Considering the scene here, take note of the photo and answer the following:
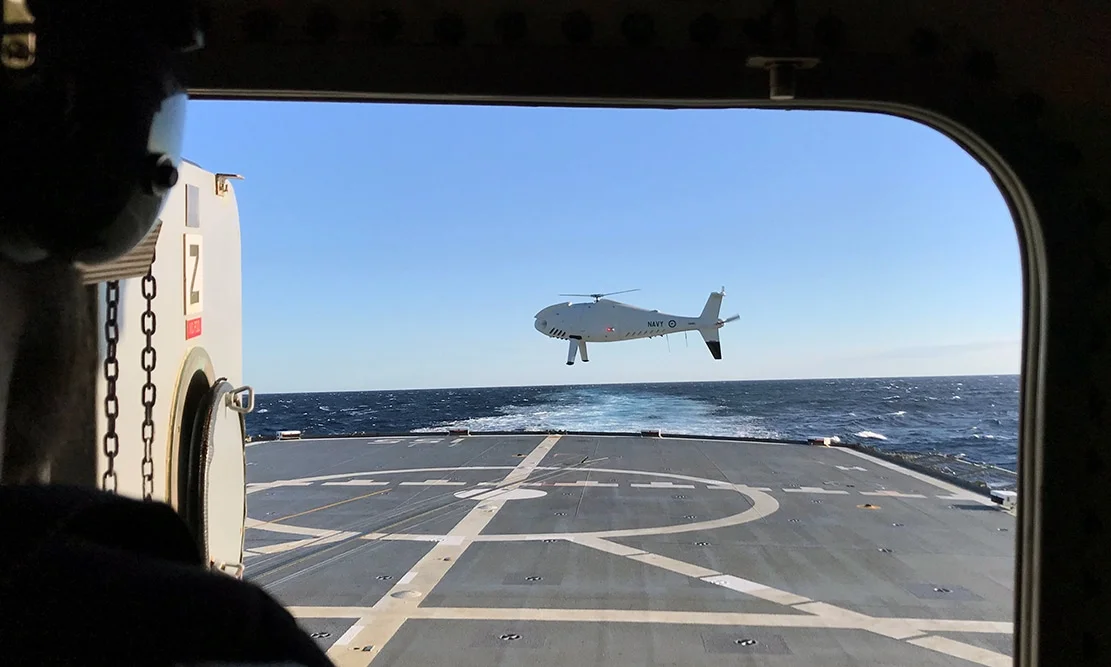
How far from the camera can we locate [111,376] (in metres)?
2.68

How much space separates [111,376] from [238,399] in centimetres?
147

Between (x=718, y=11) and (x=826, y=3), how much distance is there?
1.18 feet

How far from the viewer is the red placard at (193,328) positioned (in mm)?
3549

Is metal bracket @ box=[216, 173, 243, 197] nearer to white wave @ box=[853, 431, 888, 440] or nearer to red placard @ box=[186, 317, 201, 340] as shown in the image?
red placard @ box=[186, 317, 201, 340]

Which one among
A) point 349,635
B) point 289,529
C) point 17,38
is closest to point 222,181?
point 17,38

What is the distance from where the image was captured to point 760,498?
17.2 meters

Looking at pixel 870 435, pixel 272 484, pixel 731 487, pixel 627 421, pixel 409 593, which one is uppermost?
pixel 409 593

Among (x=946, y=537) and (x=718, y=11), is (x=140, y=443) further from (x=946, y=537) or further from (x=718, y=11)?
(x=946, y=537)

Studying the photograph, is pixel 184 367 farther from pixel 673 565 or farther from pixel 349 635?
pixel 673 565

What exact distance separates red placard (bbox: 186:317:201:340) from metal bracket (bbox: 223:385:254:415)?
0.43 metres

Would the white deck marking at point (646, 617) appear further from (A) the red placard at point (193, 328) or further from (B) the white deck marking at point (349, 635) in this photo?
(A) the red placard at point (193, 328)

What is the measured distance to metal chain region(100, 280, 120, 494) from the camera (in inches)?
104

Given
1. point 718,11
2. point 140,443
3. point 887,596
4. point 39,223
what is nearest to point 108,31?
point 39,223

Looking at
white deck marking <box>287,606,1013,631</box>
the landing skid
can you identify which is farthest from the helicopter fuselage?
white deck marking <box>287,606,1013,631</box>
